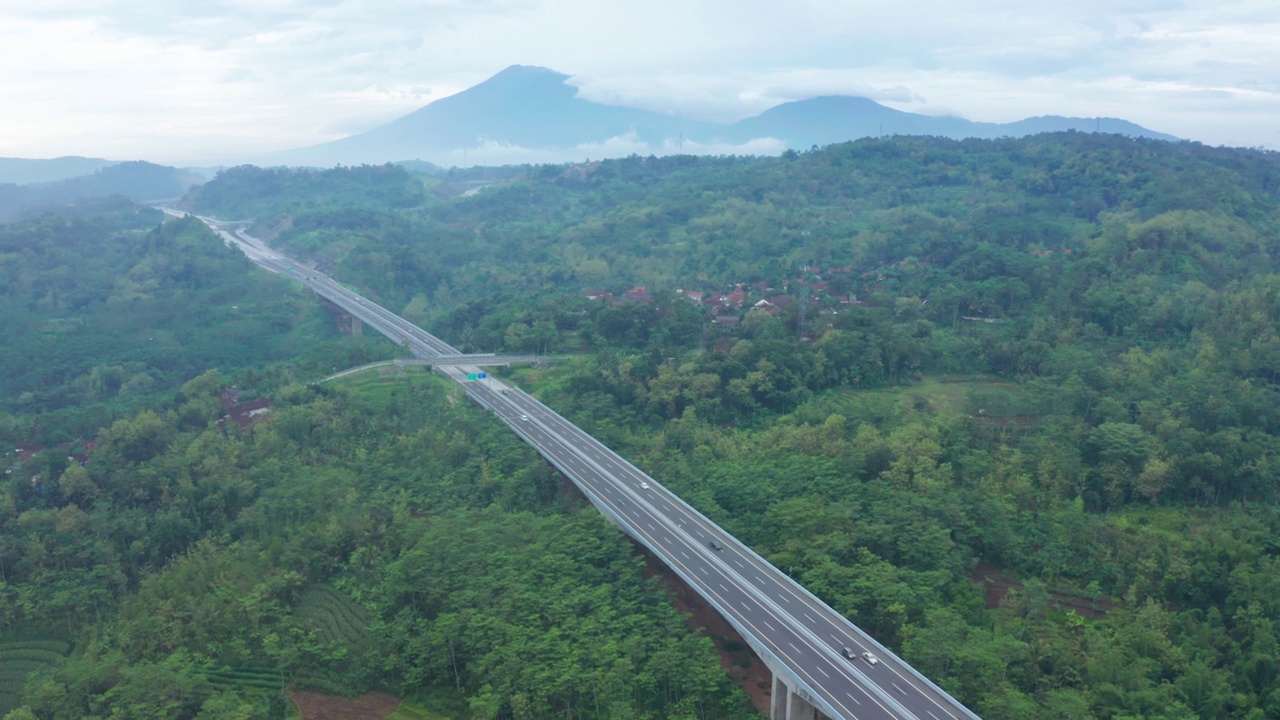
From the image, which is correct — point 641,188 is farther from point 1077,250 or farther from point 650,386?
point 650,386

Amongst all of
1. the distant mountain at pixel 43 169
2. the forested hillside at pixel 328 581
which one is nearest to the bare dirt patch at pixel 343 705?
the forested hillside at pixel 328 581

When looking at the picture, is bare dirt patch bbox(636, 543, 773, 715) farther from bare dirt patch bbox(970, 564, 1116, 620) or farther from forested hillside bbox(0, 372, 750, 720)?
bare dirt patch bbox(970, 564, 1116, 620)

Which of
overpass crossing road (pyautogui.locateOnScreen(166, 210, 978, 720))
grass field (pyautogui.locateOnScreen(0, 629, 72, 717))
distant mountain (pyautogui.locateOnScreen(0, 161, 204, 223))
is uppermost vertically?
distant mountain (pyautogui.locateOnScreen(0, 161, 204, 223))

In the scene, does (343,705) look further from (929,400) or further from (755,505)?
(929,400)

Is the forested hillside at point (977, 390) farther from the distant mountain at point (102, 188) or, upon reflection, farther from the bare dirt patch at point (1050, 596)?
the distant mountain at point (102, 188)

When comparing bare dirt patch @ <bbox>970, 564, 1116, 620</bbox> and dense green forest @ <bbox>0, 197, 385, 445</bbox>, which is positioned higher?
dense green forest @ <bbox>0, 197, 385, 445</bbox>

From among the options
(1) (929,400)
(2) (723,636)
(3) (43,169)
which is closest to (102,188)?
(3) (43,169)

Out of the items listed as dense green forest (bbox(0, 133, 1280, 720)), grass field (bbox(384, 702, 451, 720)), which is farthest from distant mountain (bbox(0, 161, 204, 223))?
grass field (bbox(384, 702, 451, 720))

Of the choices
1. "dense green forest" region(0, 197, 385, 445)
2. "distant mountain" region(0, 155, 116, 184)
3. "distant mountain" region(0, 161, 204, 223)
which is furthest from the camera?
"distant mountain" region(0, 155, 116, 184)
